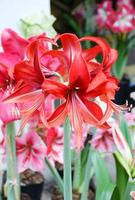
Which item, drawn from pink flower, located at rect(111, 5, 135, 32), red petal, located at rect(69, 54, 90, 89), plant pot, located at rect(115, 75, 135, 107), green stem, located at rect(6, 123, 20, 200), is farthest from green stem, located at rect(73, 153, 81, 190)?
pink flower, located at rect(111, 5, 135, 32)

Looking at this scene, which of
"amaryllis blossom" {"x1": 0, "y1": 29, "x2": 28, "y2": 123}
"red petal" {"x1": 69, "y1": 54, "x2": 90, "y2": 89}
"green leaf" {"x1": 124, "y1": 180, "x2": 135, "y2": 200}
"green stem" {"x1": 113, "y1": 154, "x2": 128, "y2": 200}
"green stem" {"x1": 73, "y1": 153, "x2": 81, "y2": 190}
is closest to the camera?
"red petal" {"x1": 69, "y1": 54, "x2": 90, "y2": 89}

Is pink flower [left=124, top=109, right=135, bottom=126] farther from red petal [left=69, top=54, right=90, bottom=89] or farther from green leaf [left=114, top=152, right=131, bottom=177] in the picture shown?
red petal [left=69, top=54, right=90, bottom=89]

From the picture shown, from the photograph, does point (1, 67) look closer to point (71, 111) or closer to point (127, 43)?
point (71, 111)

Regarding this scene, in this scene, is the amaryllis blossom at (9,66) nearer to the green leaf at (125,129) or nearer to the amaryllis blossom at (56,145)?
the amaryllis blossom at (56,145)

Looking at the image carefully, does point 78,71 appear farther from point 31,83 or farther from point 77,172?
point 77,172

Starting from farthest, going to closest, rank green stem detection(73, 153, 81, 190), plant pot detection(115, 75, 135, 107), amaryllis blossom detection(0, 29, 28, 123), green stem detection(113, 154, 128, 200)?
1. plant pot detection(115, 75, 135, 107)
2. green stem detection(73, 153, 81, 190)
3. green stem detection(113, 154, 128, 200)
4. amaryllis blossom detection(0, 29, 28, 123)
